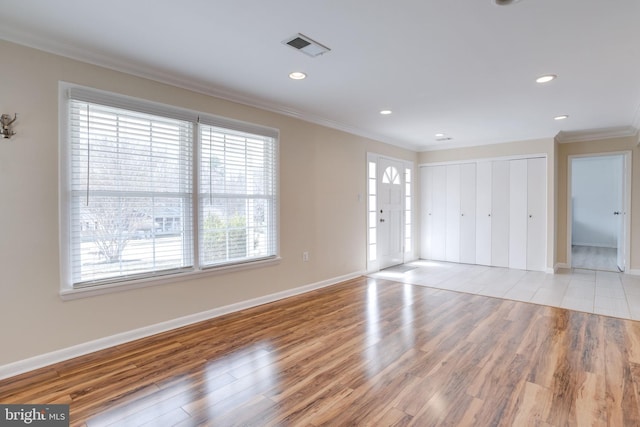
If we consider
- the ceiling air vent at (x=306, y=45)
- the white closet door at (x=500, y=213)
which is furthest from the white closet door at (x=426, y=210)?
the ceiling air vent at (x=306, y=45)

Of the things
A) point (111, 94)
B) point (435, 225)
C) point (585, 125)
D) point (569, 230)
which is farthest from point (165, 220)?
point (569, 230)

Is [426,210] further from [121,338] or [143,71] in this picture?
[121,338]

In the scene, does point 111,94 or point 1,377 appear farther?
point 111,94

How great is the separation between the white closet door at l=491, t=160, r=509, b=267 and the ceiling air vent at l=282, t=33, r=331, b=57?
190 inches

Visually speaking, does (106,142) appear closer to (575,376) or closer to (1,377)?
(1,377)

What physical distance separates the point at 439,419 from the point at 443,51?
8.45 feet

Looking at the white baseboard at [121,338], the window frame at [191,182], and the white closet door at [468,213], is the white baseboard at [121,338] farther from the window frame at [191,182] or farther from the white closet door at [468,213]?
the white closet door at [468,213]

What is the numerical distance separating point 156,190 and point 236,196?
2.80 feet

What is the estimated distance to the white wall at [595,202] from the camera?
337 inches

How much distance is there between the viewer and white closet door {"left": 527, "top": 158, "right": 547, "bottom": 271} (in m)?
5.62

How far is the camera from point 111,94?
2.72 metres

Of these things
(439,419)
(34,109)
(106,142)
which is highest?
(34,109)

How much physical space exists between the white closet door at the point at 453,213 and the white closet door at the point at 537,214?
122 cm

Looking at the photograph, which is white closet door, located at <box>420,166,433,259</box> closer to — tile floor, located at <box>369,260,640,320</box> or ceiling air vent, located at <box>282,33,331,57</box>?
tile floor, located at <box>369,260,640,320</box>
